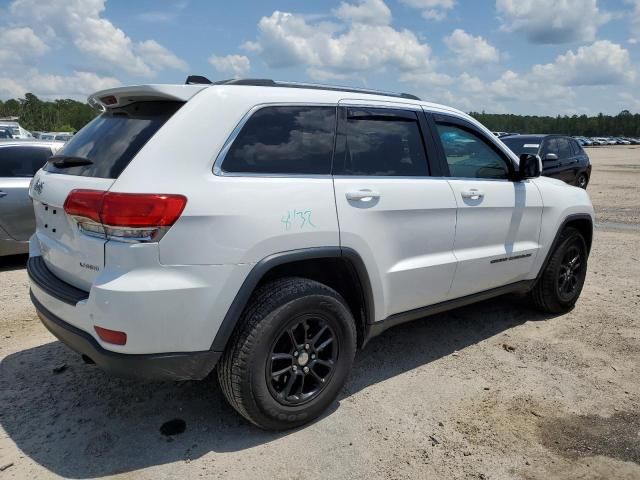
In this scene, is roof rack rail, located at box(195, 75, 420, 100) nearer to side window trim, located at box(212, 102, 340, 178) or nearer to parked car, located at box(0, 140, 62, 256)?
side window trim, located at box(212, 102, 340, 178)

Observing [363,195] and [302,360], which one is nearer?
[302,360]

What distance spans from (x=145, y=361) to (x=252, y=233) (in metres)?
0.80

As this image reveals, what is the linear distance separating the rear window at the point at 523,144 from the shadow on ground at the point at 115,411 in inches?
328

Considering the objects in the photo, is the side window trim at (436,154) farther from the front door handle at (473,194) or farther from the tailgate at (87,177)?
the tailgate at (87,177)

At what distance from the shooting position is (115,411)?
318 centimetres

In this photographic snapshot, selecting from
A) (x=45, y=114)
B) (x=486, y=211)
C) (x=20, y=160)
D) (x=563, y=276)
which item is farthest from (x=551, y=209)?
(x=45, y=114)

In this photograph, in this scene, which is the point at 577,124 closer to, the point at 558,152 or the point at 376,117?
the point at 558,152

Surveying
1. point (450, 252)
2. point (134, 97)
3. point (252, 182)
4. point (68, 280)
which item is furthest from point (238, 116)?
point (450, 252)

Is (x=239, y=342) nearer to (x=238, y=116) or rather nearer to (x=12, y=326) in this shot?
(x=238, y=116)

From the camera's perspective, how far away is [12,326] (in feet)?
14.9

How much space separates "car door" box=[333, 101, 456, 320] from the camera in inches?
123

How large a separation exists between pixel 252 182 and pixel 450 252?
5.49ft

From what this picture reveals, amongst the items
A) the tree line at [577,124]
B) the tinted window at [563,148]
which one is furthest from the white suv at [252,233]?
the tree line at [577,124]

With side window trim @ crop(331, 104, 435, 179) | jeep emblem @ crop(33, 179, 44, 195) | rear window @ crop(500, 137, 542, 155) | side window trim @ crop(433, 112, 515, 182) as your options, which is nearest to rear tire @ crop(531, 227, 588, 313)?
side window trim @ crop(433, 112, 515, 182)
